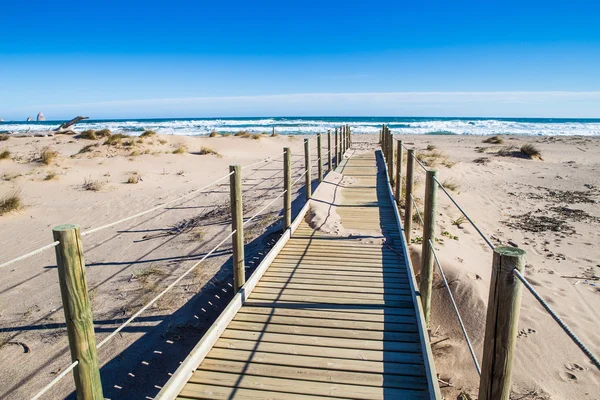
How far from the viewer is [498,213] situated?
32.2 ft

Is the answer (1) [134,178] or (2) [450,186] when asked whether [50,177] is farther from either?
(2) [450,186]

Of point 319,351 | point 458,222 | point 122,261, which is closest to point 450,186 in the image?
point 458,222

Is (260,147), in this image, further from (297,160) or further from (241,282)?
(241,282)

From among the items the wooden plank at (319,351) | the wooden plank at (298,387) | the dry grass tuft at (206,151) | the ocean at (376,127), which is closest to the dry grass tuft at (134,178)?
the dry grass tuft at (206,151)

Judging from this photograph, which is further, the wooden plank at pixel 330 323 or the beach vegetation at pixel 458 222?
the beach vegetation at pixel 458 222

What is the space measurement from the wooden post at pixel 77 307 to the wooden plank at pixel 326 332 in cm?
159

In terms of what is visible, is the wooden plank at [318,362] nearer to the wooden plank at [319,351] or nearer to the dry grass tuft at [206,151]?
the wooden plank at [319,351]

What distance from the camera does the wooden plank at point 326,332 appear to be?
11.4 ft

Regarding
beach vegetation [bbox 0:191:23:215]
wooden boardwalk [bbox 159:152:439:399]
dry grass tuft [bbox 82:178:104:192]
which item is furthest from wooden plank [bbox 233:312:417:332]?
dry grass tuft [bbox 82:178:104:192]

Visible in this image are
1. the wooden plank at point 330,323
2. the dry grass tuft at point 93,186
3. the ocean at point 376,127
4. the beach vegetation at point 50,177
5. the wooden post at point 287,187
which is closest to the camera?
the wooden plank at point 330,323

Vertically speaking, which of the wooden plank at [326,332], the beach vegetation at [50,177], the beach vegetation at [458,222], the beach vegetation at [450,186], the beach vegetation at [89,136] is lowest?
the beach vegetation at [458,222]

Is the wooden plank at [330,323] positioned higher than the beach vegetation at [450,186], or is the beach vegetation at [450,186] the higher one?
the wooden plank at [330,323]

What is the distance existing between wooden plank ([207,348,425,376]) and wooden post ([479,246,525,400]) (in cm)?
112

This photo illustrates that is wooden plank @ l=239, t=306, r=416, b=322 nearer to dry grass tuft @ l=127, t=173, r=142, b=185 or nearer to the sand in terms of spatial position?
the sand
